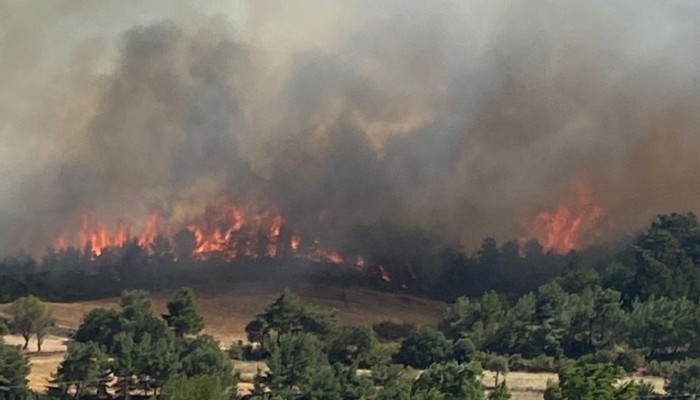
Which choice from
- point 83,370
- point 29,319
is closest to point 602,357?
point 83,370

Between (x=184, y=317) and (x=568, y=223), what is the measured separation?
3072cm

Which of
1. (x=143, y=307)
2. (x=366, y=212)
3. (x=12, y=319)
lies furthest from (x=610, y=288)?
(x=12, y=319)

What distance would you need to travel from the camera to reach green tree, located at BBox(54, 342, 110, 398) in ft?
148

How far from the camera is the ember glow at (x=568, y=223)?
75.7 m

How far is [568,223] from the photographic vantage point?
76.2m

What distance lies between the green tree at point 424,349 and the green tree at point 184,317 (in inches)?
350

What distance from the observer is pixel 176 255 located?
72.7m

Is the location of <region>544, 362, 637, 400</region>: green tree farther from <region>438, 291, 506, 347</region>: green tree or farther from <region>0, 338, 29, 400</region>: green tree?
<region>0, 338, 29, 400</region>: green tree

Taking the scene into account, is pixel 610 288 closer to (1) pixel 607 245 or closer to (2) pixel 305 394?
(1) pixel 607 245

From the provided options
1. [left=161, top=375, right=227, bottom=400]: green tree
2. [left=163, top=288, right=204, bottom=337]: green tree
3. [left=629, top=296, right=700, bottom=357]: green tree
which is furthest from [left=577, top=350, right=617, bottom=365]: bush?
[left=163, top=288, right=204, bottom=337]: green tree

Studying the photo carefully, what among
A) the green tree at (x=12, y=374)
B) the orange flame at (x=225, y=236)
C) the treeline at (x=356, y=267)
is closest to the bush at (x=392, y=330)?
the treeline at (x=356, y=267)

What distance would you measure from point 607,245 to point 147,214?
91.5 ft

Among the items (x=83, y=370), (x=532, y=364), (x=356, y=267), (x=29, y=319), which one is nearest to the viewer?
(x=83, y=370)

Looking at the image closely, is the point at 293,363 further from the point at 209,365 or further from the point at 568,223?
the point at 568,223
